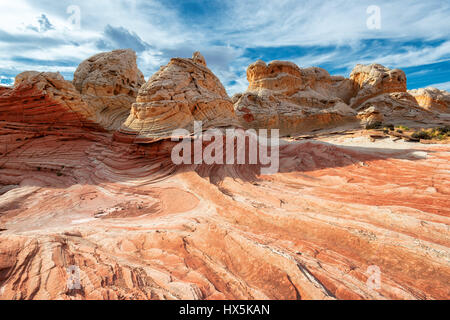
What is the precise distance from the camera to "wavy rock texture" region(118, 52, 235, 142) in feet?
24.7

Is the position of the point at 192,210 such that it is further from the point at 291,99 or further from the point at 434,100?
the point at 434,100

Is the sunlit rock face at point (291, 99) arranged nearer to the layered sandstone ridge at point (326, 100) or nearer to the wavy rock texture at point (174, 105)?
the layered sandstone ridge at point (326, 100)

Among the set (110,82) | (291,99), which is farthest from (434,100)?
(110,82)

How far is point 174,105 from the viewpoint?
7746 millimetres

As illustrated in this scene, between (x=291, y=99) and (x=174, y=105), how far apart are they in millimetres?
22775

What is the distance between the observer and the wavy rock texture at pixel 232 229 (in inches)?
74.3

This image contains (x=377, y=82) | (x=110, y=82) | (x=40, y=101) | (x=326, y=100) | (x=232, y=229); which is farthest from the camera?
(x=377, y=82)

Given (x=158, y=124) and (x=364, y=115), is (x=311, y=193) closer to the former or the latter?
(x=158, y=124)

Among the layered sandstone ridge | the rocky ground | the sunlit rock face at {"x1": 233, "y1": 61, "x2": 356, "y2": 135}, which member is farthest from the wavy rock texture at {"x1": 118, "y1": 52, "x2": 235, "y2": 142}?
the sunlit rock face at {"x1": 233, "y1": 61, "x2": 356, "y2": 135}

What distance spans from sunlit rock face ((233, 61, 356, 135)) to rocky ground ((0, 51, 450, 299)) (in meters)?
13.1

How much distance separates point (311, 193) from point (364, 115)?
73.8ft

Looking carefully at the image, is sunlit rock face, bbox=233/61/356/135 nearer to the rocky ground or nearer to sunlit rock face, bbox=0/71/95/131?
the rocky ground

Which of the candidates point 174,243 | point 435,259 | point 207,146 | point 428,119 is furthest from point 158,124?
point 428,119
